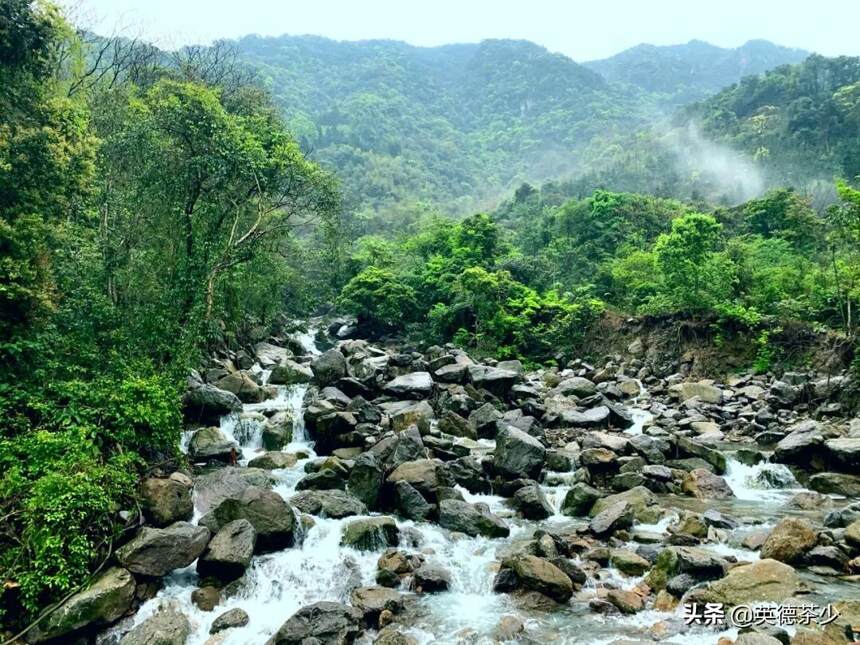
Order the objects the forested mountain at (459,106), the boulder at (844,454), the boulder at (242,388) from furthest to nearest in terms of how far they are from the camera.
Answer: the forested mountain at (459,106) → the boulder at (242,388) → the boulder at (844,454)

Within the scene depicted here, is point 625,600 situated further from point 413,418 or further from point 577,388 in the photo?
point 577,388

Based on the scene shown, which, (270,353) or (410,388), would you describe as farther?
(270,353)

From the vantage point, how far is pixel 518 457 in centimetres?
1419

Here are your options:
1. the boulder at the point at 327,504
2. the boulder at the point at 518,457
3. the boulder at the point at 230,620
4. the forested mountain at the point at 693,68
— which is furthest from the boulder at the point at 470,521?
the forested mountain at the point at 693,68

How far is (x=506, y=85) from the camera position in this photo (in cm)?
16062

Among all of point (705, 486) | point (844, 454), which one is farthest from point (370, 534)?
point (844, 454)

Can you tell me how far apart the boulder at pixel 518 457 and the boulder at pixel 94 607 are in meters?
8.19

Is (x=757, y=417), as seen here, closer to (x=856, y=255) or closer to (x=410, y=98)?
(x=856, y=255)

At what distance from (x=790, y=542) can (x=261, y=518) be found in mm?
8533

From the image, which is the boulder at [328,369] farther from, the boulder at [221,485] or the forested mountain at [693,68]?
the forested mountain at [693,68]

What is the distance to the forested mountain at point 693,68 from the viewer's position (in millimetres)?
165375

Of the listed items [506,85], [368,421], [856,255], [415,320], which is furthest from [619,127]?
[368,421]

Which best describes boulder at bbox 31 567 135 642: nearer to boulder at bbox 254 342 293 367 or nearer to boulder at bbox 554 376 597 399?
boulder at bbox 554 376 597 399

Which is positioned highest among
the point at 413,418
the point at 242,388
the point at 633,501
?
the point at 633,501
